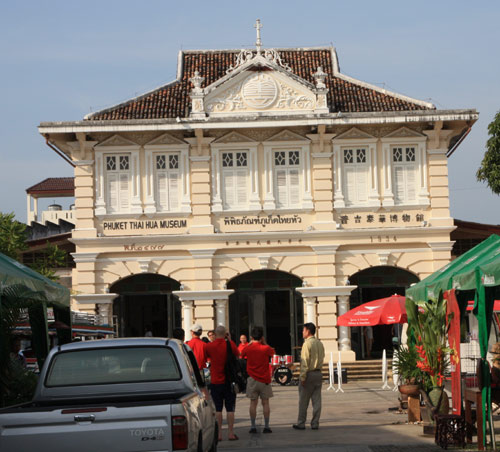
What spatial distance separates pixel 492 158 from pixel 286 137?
22.1 feet

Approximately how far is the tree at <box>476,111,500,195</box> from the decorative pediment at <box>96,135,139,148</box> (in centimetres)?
1123

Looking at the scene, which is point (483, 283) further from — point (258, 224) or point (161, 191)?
point (161, 191)

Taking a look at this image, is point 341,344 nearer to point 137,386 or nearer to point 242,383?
point 242,383

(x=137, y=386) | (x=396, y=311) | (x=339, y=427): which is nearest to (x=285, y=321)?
(x=396, y=311)

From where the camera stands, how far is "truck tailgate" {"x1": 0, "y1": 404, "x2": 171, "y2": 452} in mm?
8586

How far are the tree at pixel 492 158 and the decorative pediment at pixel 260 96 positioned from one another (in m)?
5.78

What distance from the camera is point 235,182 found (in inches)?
1276

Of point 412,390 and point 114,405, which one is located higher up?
point 114,405

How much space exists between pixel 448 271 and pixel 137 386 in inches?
255

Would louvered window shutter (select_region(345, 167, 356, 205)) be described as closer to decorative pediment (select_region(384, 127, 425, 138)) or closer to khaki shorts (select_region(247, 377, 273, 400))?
decorative pediment (select_region(384, 127, 425, 138))

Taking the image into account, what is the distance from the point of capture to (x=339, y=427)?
1697 centimetres

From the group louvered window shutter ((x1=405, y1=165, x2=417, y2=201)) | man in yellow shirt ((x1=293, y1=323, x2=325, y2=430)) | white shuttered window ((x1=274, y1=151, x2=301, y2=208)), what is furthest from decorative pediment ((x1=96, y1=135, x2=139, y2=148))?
man in yellow shirt ((x1=293, y1=323, x2=325, y2=430))

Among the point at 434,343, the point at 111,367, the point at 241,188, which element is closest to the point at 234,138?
the point at 241,188

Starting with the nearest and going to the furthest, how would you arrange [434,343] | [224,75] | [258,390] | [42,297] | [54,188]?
[42,297] < [434,343] < [258,390] < [224,75] < [54,188]
